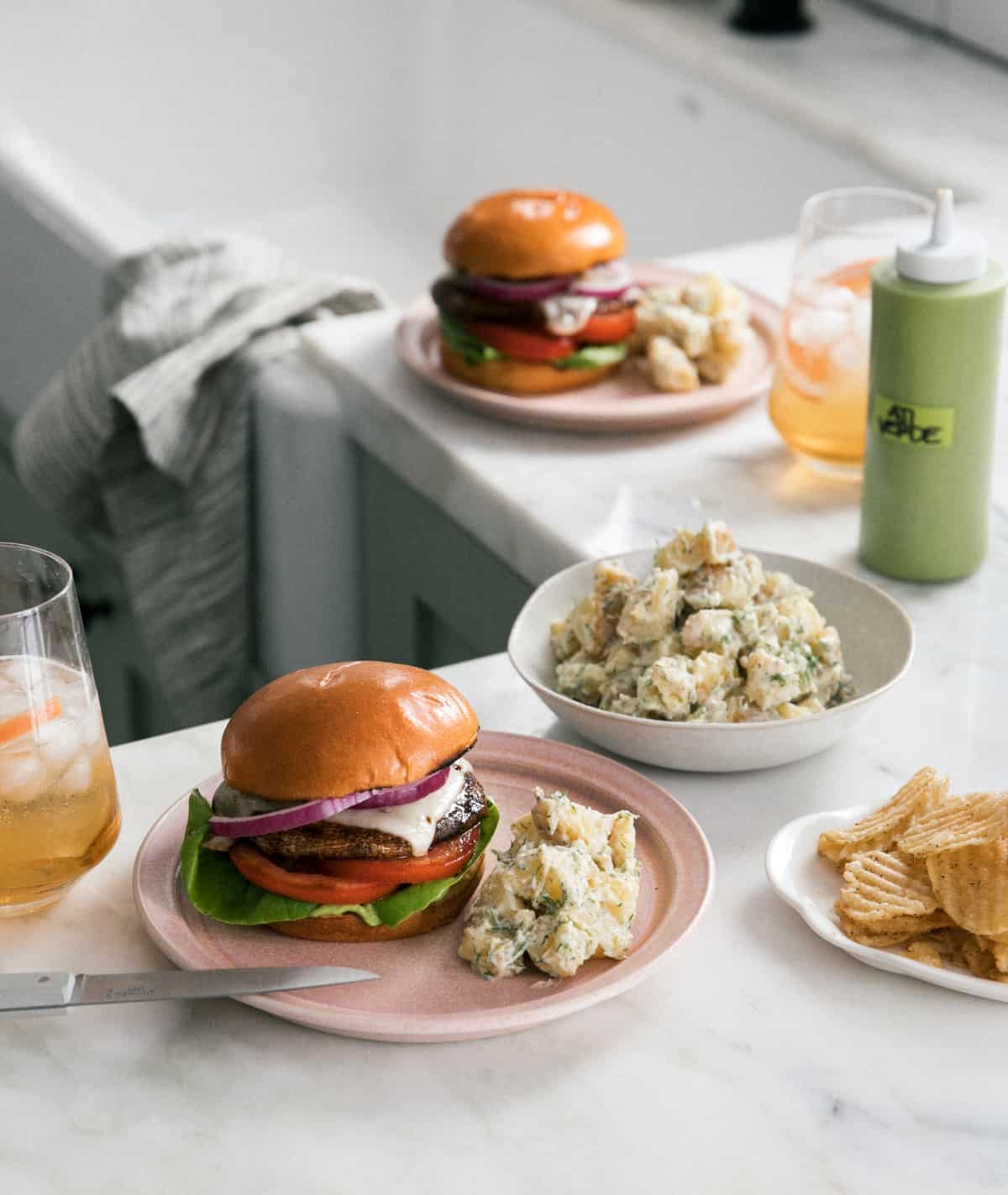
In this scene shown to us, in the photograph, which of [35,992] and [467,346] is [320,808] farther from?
[467,346]

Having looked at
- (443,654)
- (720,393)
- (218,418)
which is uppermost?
(720,393)

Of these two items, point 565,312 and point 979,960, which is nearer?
point 979,960

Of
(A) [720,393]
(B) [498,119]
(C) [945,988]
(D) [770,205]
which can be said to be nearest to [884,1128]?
(C) [945,988]

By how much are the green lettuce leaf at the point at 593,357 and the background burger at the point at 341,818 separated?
2.46 ft

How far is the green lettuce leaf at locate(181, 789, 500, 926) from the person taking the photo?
0.94 m

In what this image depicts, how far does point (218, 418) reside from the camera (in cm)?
202

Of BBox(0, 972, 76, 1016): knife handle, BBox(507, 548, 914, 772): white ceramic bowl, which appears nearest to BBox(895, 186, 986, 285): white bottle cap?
BBox(507, 548, 914, 772): white ceramic bowl

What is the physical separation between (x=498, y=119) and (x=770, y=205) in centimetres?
91

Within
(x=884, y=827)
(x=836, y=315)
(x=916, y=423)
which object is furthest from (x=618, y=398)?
(x=884, y=827)

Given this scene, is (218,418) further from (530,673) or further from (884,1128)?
(884,1128)

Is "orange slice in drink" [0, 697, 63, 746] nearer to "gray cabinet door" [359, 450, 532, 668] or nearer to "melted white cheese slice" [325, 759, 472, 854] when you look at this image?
"melted white cheese slice" [325, 759, 472, 854]

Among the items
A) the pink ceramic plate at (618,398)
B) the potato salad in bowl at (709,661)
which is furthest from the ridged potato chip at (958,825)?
the pink ceramic plate at (618,398)

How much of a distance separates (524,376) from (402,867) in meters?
0.82

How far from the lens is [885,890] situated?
96cm
